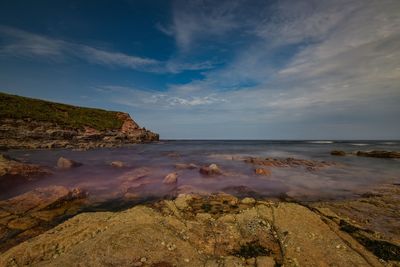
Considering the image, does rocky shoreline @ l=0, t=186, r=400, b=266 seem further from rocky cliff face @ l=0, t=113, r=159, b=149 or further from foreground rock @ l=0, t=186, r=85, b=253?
rocky cliff face @ l=0, t=113, r=159, b=149

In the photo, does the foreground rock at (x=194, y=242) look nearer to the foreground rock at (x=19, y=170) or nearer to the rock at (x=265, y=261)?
the rock at (x=265, y=261)

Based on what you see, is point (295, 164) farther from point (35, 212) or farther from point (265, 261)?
point (35, 212)

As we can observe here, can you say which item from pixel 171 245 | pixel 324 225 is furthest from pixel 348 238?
pixel 171 245

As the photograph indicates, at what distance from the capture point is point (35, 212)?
7805 millimetres

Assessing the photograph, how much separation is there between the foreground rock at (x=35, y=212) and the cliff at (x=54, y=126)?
3512 centimetres

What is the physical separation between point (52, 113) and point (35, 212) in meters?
53.9

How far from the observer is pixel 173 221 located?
6.81m

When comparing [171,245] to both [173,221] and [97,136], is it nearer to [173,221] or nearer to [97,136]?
[173,221]

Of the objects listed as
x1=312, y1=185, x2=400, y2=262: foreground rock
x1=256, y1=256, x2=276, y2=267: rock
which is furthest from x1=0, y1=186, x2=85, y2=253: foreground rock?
x1=312, y1=185, x2=400, y2=262: foreground rock

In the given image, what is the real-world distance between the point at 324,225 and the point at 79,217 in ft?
27.6

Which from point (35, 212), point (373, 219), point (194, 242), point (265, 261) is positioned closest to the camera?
point (265, 261)

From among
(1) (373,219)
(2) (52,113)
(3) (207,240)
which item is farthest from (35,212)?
(2) (52,113)

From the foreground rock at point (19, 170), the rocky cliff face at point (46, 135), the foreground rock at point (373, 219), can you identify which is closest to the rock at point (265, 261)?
the foreground rock at point (373, 219)

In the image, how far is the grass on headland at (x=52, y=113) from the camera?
42406mm
